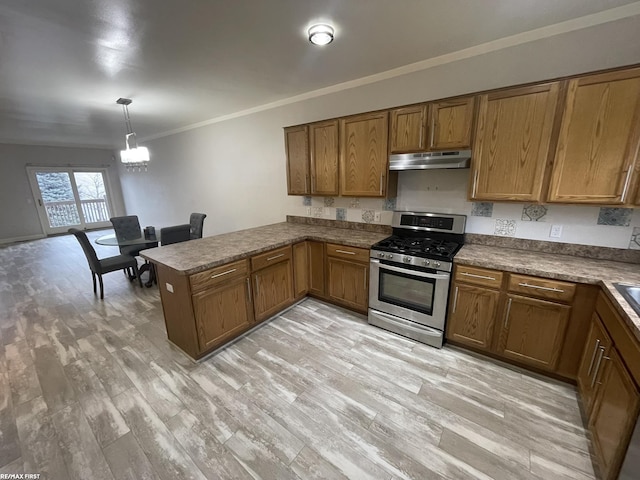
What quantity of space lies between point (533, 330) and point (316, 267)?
2.10 metres

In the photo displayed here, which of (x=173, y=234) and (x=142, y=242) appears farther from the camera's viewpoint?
(x=142, y=242)

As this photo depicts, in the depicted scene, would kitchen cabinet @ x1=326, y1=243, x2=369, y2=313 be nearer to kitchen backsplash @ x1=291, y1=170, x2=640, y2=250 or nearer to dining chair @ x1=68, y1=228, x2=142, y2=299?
kitchen backsplash @ x1=291, y1=170, x2=640, y2=250

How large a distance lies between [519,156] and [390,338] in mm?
1947

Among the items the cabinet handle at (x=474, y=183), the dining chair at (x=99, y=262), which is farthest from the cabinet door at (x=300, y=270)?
the dining chair at (x=99, y=262)

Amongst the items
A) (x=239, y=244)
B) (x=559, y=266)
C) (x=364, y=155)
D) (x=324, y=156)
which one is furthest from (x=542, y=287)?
(x=239, y=244)

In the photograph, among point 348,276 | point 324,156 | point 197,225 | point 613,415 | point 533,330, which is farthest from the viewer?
point 197,225

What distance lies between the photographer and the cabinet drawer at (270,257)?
2504mm

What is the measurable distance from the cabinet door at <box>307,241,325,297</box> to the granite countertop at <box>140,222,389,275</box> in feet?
0.39

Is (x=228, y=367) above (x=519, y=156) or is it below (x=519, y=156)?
below

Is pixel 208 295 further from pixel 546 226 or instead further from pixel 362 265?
pixel 546 226

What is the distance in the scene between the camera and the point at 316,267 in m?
3.12

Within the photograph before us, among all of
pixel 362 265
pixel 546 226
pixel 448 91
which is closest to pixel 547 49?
pixel 448 91

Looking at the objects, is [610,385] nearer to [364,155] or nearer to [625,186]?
[625,186]

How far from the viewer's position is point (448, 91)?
2383mm
